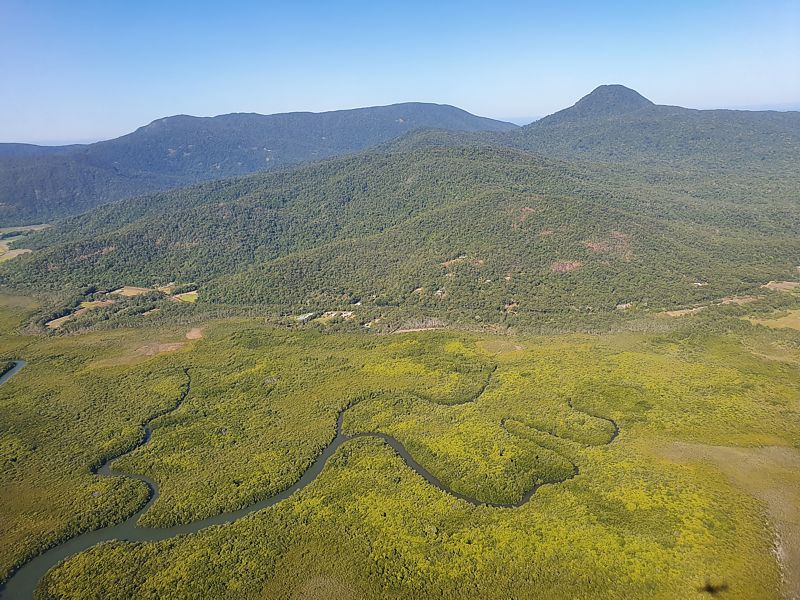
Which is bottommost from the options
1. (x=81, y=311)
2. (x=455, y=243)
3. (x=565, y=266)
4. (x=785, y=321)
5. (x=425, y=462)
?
(x=425, y=462)

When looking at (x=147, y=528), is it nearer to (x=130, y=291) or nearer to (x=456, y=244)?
(x=130, y=291)

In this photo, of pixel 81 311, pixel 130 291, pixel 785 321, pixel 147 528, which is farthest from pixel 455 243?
pixel 147 528

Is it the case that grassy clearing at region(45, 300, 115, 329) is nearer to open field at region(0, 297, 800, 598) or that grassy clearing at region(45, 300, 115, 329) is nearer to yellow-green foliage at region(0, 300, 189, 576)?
yellow-green foliage at region(0, 300, 189, 576)

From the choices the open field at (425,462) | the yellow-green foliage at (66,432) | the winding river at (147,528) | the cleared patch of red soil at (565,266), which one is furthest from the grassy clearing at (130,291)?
the cleared patch of red soil at (565,266)

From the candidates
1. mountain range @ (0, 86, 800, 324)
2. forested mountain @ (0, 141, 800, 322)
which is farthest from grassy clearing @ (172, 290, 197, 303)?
forested mountain @ (0, 141, 800, 322)

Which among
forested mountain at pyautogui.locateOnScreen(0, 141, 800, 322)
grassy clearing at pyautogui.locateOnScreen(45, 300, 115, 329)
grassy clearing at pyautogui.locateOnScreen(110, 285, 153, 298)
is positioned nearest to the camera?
grassy clearing at pyautogui.locateOnScreen(45, 300, 115, 329)

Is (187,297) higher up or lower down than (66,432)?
lower down

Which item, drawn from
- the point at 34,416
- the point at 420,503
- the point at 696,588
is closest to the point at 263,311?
the point at 34,416
